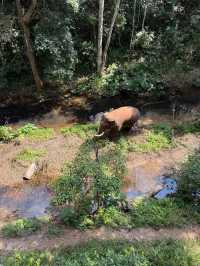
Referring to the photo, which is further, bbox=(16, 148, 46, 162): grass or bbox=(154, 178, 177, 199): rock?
bbox=(16, 148, 46, 162): grass

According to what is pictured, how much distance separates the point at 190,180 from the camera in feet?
34.2

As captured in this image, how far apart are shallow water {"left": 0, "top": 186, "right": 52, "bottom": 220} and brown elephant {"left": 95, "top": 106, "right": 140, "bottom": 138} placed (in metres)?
2.77

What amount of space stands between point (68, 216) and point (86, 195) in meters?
0.66

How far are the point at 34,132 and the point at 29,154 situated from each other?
1.42m

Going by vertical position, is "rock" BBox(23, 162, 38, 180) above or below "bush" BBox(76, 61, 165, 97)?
below

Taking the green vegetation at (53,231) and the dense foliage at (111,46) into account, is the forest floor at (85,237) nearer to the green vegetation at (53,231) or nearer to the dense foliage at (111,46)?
the green vegetation at (53,231)

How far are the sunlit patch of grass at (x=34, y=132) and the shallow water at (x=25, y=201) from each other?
8.79 feet

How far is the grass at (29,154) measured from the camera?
13.1 m

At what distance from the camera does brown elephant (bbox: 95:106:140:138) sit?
1311 cm

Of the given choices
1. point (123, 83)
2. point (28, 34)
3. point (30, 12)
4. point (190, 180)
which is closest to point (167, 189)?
point (190, 180)

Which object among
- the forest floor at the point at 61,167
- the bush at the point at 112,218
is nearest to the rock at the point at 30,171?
the forest floor at the point at 61,167

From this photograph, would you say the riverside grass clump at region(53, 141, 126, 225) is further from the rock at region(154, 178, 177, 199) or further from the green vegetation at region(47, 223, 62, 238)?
the rock at region(154, 178, 177, 199)

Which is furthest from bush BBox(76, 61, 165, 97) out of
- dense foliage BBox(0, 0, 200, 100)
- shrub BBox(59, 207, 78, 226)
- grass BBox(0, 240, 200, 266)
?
grass BBox(0, 240, 200, 266)

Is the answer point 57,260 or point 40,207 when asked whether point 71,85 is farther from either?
point 57,260
